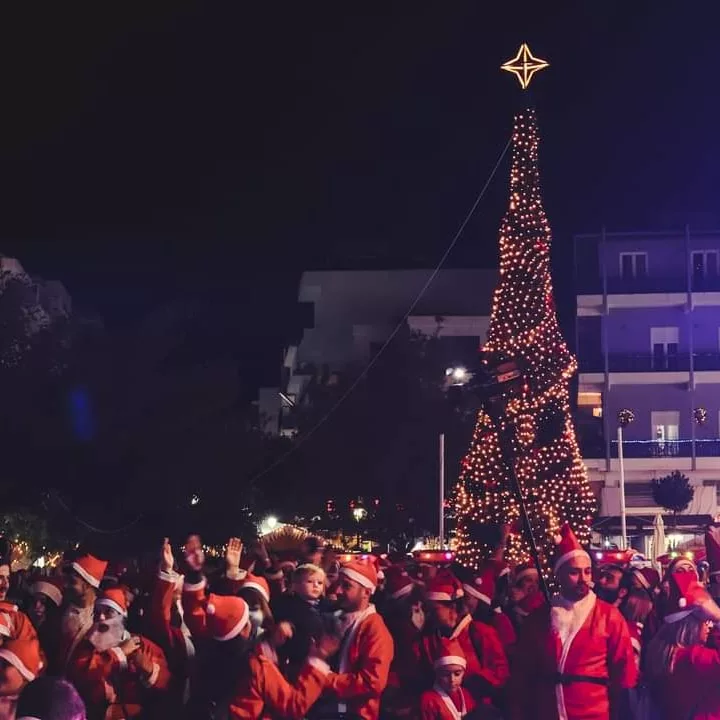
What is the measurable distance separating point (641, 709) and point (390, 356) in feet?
112

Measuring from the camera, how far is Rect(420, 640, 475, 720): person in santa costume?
933cm

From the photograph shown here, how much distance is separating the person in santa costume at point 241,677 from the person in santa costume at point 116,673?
29cm

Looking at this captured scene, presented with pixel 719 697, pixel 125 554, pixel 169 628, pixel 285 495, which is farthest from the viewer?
pixel 285 495

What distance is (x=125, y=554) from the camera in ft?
91.6

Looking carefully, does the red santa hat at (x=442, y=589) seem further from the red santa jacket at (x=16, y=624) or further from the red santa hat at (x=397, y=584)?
the red santa jacket at (x=16, y=624)

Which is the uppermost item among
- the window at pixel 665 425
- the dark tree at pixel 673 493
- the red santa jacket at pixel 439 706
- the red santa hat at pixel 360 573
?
the window at pixel 665 425

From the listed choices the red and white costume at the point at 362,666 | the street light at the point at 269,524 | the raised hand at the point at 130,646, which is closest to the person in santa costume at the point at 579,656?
the red and white costume at the point at 362,666

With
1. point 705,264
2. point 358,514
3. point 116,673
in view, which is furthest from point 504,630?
point 705,264

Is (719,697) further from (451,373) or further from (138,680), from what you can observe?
(451,373)

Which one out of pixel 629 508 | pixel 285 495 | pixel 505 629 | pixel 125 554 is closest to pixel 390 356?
pixel 285 495

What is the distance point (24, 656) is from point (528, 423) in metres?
20.2

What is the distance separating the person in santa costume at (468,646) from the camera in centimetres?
1014

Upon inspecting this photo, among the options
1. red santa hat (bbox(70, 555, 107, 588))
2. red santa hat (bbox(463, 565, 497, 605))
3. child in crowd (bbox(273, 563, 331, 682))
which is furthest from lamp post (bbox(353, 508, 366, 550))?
child in crowd (bbox(273, 563, 331, 682))

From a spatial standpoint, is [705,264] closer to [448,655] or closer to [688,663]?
→ [688,663]
